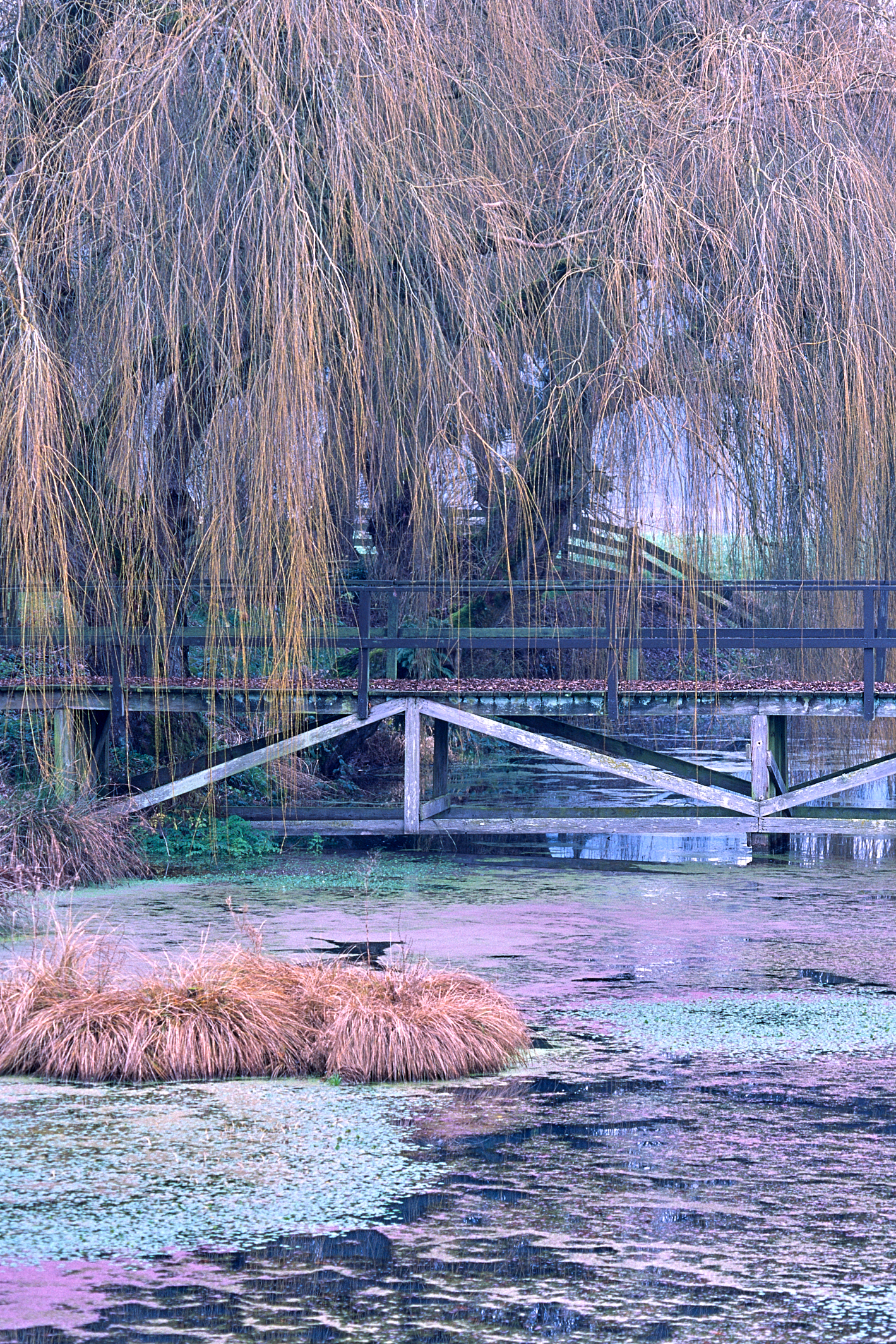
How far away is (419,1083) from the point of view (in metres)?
6.52

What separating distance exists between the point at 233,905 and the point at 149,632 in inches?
98.2

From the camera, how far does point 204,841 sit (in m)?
12.9

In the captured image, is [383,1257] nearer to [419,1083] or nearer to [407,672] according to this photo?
[419,1083]

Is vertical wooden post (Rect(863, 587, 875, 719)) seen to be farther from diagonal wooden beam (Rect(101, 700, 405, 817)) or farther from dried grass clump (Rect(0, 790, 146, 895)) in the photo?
dried grass clump (Rect(0, 790, 146, 895))

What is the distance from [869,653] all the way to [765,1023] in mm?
5301

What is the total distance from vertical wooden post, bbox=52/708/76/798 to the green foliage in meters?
0.81

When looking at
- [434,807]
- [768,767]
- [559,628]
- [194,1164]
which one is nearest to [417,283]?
[559,628]

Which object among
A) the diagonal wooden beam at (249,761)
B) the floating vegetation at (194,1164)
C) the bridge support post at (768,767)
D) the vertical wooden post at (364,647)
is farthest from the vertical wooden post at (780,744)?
the floating vegetation at (194,1164)

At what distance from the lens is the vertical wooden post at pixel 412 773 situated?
12859 mm

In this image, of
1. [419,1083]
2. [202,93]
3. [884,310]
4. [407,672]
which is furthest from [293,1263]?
[407,672]

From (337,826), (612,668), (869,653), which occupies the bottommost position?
(337,826)

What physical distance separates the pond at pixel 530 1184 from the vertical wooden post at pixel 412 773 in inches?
161

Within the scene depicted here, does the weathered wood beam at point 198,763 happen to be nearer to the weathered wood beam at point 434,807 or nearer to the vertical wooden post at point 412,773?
the vertical wooden post at point 412,773

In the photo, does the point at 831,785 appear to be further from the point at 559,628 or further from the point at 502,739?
the point at 502,739
